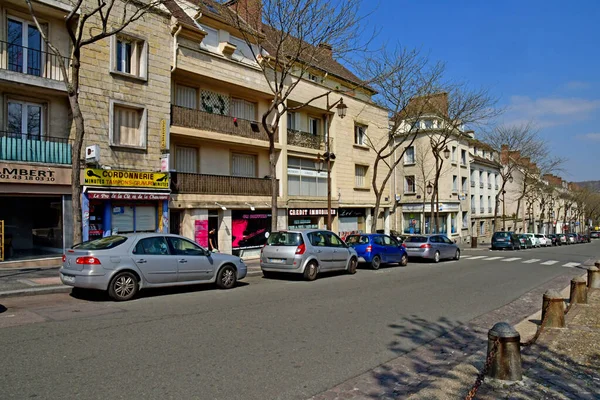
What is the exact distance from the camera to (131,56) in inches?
702

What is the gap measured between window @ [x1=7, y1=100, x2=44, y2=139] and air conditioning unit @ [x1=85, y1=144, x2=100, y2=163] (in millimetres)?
1503

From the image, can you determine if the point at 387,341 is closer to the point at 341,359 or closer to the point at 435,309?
the point at 341,359

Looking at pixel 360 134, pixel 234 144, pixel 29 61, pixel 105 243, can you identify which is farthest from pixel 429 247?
pixel 29 61

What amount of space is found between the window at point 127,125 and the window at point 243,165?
5.74m

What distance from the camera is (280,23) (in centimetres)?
1741

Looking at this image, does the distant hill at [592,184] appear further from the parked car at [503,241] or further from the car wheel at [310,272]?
the car wheel at [310,272]

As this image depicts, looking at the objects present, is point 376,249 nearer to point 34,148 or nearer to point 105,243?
point 105,243

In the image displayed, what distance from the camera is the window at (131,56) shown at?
1741cm

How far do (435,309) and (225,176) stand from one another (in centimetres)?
1376

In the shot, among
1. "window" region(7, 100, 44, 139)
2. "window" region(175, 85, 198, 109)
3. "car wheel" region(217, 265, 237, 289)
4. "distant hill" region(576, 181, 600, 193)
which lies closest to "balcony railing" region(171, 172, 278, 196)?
"window" region(175, 85, 198, 109)

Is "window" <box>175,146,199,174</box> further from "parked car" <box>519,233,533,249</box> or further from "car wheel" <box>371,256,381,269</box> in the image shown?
"parked car" <box>519,233,533,249</box>

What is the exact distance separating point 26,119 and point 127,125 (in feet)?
11.4

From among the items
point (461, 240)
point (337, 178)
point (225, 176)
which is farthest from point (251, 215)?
point (461, 240)

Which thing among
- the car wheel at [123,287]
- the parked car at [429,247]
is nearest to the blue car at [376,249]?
the parked car at [429,247]
